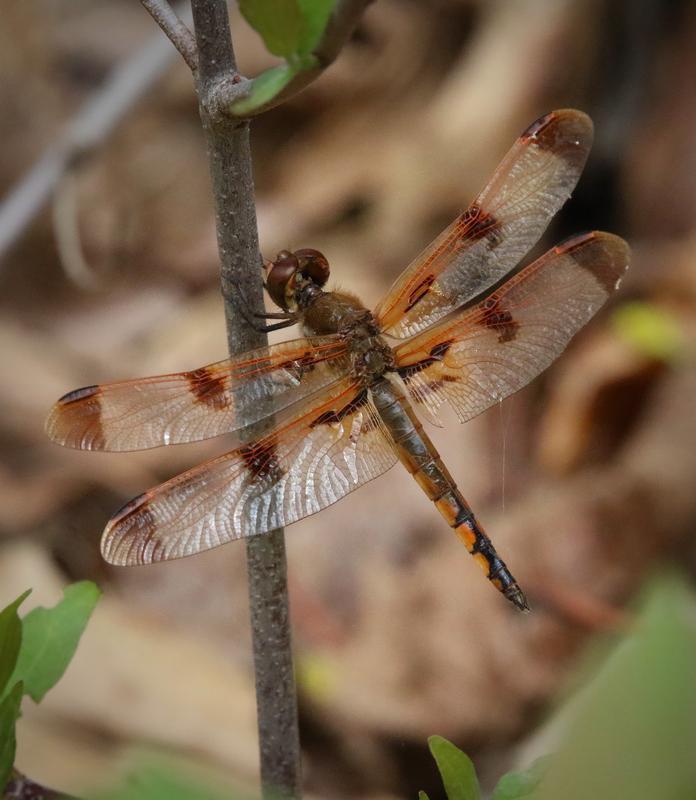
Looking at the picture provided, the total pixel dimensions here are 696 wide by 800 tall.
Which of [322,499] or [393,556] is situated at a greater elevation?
[322,499]

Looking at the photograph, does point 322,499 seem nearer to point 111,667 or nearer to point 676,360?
point 111,667

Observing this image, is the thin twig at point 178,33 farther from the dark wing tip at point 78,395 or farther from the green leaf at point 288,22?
the dark wing tip at point 78,395

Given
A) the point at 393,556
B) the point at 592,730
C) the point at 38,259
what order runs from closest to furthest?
1. the point at 592,730
2. the point at 393,556
3. the point at 38,259

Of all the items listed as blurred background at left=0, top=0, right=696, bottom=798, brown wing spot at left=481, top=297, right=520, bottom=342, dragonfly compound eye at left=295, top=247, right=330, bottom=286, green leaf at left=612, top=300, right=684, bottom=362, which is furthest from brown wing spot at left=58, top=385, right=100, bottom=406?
green leaf at left=612, top=300, right=684, bottom=362

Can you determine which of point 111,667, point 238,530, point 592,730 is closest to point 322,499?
point 238,530

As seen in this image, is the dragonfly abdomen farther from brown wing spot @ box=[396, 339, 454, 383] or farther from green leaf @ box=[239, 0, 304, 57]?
green leaf @ box=[239, 0, 304, 57]

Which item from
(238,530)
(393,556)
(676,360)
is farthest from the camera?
(676,360)
